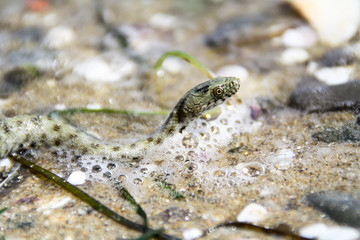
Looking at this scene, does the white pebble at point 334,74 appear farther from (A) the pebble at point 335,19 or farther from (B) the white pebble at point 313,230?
(B) the white pebble at point 313,230

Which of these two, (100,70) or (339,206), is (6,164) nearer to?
(100,70)

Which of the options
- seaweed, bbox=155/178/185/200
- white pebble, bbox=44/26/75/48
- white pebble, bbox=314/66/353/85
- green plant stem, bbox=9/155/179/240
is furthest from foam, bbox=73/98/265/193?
white pebble, bbox=44/26/75/48

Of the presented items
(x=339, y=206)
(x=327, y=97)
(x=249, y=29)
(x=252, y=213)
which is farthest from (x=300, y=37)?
(x=252, y=213)

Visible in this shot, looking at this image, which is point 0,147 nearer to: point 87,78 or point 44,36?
point 87,78

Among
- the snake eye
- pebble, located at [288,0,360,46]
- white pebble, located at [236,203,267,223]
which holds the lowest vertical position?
white pebble, located at [236,203,267,223]

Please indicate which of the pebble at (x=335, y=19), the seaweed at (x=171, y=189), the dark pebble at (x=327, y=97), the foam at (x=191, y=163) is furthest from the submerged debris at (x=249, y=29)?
the seaweed at (x=171, y=189)

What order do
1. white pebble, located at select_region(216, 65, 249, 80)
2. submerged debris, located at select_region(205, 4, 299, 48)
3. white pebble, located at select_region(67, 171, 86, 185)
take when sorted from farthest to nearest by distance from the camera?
submerged debris, located at select_region(205, 4, 299, 48)
white pebble, located at select_region(216, 65, 249, 80)
white pebble, located at select_region(67, 171, 86, 185)

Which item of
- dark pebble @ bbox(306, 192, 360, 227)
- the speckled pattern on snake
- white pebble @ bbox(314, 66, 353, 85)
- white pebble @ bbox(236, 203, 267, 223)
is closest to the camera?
dark pebble @ bbox(306, 192, 360, 227)

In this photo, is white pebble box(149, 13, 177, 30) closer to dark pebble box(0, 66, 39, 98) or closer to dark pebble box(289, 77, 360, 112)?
dark pebble box(0, 66, 39, 98)
